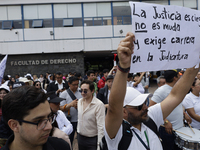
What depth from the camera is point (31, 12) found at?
54.6 ft

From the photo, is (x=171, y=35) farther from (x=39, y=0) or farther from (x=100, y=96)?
(x=39, y=0)

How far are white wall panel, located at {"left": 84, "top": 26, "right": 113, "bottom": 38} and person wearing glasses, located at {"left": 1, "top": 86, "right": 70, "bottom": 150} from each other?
52.4 feet

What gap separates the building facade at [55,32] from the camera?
16.4m

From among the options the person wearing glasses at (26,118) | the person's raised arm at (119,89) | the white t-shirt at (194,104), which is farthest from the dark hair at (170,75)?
the person wearing glasses at (26,118)

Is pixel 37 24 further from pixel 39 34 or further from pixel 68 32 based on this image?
pixel 68 32

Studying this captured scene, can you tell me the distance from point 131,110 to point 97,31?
1571cm

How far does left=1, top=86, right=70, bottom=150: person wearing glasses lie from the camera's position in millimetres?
1273

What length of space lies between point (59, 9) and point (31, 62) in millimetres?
5987

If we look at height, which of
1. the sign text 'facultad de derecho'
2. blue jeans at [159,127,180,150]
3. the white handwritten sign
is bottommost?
blue jeans at [159,127,180,150]

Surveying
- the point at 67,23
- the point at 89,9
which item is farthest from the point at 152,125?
the point at 89,9

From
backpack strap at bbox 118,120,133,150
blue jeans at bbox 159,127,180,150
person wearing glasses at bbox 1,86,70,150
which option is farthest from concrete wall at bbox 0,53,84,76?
person wearing glasses at bbox 1,86,70,150

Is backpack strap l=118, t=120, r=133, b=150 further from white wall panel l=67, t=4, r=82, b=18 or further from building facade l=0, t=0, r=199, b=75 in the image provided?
white wall panel l=67, t=4, r=82, b=18

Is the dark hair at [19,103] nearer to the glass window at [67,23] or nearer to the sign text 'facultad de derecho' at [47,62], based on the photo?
the sign text 'facultad de derecho' at [47,62]

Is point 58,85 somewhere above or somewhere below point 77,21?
below
